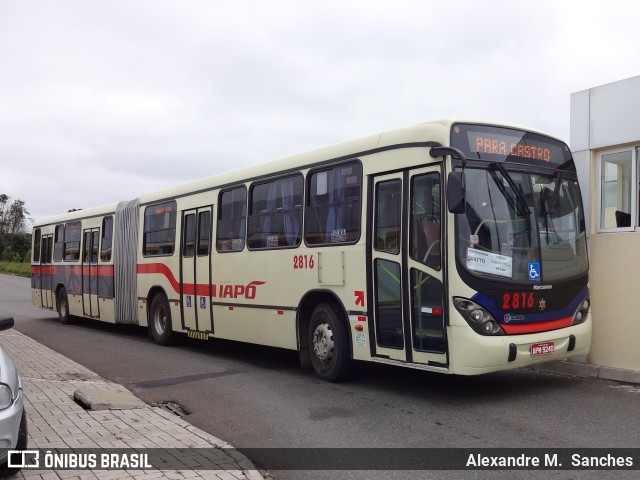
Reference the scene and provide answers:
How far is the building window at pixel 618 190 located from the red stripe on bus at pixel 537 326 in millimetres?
2284

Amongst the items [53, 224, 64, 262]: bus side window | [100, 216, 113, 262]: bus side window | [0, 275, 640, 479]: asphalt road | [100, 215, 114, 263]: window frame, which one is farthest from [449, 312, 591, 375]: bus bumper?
[53, 224, 64, 262]: bus side window

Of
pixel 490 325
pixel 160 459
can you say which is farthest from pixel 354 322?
pixel 160 459

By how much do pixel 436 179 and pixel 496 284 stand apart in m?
1.36

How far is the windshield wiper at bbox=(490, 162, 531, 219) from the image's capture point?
7496mm

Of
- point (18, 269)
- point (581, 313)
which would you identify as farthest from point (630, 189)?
point (18, 269)

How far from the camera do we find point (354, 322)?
824 centimetres

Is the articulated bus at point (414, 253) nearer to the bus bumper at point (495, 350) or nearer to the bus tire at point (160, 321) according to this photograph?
the bus bumper at point (495, 350)

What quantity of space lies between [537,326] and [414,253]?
1658mm

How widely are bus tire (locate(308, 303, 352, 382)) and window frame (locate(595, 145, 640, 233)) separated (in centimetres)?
417

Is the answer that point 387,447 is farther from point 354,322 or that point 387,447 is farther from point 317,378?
point 317,378

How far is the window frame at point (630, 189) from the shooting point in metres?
9.09

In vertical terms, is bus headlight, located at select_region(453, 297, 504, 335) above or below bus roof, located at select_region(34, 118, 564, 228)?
below

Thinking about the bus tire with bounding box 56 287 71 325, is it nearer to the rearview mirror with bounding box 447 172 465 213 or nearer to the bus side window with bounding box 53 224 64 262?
the bus side window with bounding box 53 224 64 262

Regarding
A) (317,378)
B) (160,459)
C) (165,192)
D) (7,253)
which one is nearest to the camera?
(160,459)
